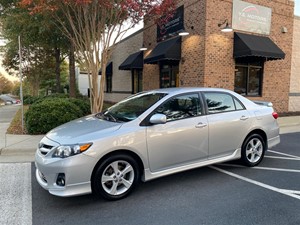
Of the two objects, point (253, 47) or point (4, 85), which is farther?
point (4, 85)

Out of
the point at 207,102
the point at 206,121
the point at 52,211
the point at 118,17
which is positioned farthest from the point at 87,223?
the point at 118,17

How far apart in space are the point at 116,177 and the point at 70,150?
765 mm

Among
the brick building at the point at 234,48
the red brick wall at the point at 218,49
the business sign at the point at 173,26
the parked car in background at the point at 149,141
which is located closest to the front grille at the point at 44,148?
the parked car in background at the point at 149,141

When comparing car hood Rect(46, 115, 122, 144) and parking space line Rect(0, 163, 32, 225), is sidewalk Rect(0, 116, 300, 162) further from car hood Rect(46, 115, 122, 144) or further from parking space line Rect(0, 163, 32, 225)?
car hood Rect(46, 115, 122, 144)

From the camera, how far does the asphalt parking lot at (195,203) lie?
3201 millimetres

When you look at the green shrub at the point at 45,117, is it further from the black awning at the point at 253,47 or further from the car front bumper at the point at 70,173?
the black awning at the point at 253,47

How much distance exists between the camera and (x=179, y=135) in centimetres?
414

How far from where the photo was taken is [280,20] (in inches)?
499

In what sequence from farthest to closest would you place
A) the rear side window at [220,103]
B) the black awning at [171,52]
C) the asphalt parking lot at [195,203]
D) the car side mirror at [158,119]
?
1. the black awning at [171,52]
2. the rear side window at [220,103]
3. the car side mirror at [158,119]
4. the asphalt parking lot at [195,203]

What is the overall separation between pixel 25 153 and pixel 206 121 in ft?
14.7

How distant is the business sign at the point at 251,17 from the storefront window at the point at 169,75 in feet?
11.4

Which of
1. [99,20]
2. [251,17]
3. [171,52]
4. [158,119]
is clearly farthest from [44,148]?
[251,17]

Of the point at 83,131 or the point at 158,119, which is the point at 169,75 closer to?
the point at 158,119

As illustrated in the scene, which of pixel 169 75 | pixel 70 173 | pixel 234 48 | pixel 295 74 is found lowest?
pixel 70 173
